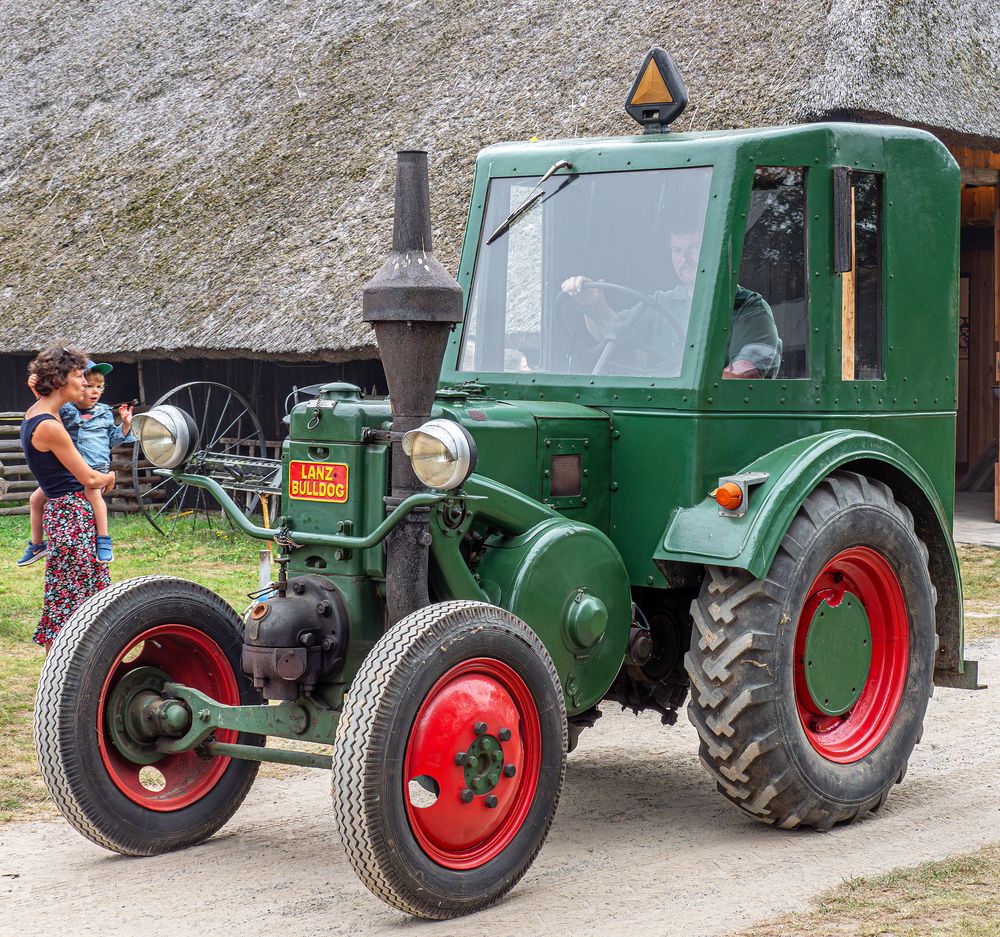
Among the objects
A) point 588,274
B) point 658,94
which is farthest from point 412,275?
point 658,94

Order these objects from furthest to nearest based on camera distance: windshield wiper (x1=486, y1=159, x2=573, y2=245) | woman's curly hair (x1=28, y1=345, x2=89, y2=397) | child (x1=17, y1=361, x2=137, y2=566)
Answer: child (x1=17, y1=361, x2=137, y2=566) → woman's curly hair (x1=28, y1=345, x2=89, y2=397) → windshield wiper (x1=486, y1=159, x2=573, y2=245)

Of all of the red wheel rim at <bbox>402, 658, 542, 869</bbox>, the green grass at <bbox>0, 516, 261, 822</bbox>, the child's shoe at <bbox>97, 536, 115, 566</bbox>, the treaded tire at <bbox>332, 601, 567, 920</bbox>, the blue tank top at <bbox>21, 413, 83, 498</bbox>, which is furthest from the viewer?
the child's shoe at <bbox>97, 536, 115, 566</bbox>

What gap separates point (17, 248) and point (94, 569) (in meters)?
12.5

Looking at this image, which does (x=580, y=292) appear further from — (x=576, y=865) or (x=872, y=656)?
(x=576, y=865)

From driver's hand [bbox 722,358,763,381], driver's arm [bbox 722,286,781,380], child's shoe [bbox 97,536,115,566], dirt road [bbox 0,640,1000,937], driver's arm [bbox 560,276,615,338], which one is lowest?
dirt road [bbox 0,640,1000,937]

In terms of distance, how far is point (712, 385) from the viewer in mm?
5117

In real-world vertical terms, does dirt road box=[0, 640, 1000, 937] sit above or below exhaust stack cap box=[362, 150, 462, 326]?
below

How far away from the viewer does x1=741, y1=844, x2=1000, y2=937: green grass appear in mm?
4109

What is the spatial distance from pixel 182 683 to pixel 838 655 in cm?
222

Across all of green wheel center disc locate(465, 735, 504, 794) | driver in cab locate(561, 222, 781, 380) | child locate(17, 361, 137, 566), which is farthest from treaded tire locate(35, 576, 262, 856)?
child locate(17, 361, 137, 566)

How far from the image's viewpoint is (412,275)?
4.58 meters

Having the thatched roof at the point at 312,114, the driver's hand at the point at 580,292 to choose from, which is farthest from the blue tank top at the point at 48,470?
the thatched roof at the point at 312,114

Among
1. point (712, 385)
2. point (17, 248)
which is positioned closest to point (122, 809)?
point (712, 385)

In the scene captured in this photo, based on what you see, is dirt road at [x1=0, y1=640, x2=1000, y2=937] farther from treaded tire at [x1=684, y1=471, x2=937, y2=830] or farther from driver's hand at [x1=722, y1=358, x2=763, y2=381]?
driver's hand at [x1=722, y1=358, x2=763, y2=381]
